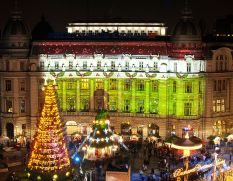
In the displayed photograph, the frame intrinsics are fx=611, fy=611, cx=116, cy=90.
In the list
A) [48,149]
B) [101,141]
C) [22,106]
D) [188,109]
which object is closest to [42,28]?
[22,106]

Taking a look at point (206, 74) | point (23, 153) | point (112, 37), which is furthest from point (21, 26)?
point (206, 74)

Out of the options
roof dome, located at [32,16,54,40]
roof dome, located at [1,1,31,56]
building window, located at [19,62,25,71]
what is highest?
roof dome, located at [32,16,54,40]

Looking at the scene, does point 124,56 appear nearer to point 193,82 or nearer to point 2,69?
point 193,82

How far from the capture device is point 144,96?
9606 centimetres

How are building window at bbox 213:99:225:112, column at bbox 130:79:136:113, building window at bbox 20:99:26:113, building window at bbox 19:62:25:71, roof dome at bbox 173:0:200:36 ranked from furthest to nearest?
building window at bbox 20:99:26:113, building window at bbox 19:62:25:71, column at bbox 130:79:136:113, building window at bbox 213:99:225:112, roof dome at bbox 173:0:200:36

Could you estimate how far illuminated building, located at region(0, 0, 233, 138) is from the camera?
9425 cm

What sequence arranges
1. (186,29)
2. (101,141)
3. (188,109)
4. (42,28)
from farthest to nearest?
(42,28), (186,29), (188,109), (101,141)

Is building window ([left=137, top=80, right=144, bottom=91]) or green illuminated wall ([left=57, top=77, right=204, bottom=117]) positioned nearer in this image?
green illuminated wall ([left=57, top=77, right=204, bottom=117])

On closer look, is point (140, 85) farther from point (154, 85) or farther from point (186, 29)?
point (186, 29)

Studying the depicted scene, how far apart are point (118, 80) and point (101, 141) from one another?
18.2 metres

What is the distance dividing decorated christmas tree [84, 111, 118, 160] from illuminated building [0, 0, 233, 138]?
14.5 metres

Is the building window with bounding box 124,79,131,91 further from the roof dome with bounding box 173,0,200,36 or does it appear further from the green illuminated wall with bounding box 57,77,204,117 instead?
the roof dome with bounding box 173,0,200,36

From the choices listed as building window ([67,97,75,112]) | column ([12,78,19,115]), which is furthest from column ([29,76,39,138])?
building window ([67,97,75,112])

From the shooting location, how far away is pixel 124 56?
Result: 95.8 metres
